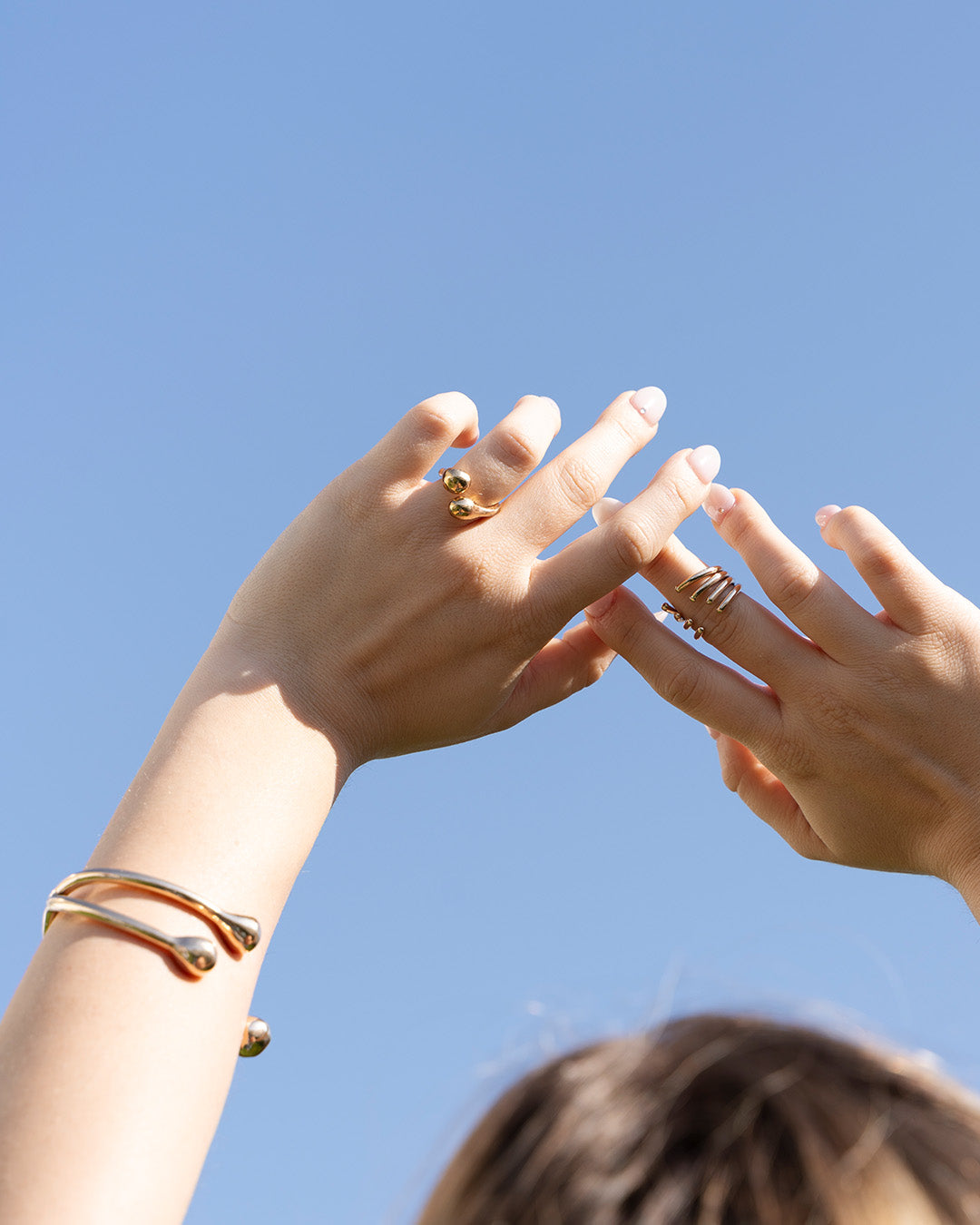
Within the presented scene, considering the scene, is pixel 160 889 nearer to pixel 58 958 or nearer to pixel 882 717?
pixel 58 958

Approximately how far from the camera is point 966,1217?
37.3 inches

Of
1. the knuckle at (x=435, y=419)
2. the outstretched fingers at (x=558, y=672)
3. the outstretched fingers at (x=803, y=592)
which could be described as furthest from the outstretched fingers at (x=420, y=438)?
the outstretched fingers at (x=803, y=592)

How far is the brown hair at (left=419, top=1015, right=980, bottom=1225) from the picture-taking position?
0.95m

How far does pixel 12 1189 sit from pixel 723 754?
296cm

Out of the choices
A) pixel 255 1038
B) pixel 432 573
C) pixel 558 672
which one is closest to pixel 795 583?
pixel 558 672

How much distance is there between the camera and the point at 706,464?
10.4ft

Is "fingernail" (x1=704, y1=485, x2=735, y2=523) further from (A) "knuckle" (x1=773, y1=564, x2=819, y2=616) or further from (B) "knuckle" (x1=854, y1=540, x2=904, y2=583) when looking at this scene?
(B) "knuckle" (x1=854, y1=540, x2=904, y2=583)

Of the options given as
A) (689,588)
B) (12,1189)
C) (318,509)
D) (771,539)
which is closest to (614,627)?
(689,588)

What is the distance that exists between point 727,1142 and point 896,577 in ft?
7.89

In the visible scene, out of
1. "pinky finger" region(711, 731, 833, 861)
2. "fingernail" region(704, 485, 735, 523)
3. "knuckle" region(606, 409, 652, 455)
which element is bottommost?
"pinky finger" region(711, 731, 833, 861)

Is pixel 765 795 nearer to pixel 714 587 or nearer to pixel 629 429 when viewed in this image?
pixel 714 587

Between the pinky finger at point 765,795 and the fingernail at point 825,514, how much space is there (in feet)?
2.61

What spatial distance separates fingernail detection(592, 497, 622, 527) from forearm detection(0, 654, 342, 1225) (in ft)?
4.47

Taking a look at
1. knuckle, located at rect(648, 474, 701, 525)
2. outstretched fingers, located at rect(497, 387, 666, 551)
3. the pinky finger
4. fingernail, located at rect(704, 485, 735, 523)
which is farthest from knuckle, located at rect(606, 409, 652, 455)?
the pinky finger
